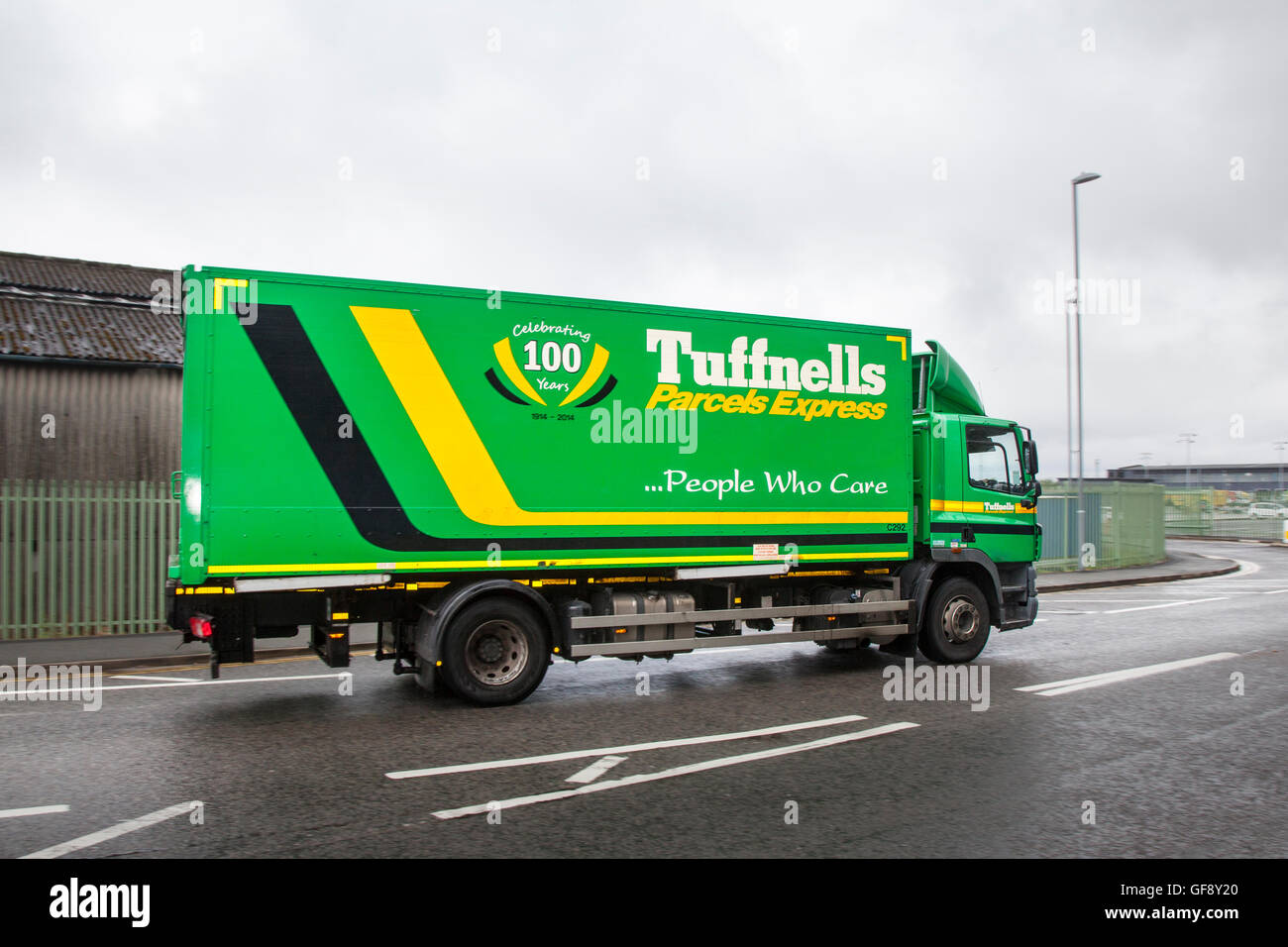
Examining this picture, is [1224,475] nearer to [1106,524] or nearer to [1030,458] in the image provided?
[1106,524]

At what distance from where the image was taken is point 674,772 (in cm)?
617

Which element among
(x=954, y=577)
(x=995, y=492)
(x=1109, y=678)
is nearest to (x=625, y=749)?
(x=954, y=577)

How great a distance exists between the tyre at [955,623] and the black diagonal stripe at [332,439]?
199 inches

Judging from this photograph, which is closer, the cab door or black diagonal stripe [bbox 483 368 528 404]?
black diagonal stripe [bbox 483 368 528 404]

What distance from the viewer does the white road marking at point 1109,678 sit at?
9023 millimetres

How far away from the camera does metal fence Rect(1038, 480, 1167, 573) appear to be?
26.1 m

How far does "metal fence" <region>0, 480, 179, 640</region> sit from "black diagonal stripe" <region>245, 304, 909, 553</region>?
7124 millimetres

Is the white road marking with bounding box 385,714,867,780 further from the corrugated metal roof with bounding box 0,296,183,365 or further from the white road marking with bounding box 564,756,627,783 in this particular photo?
the corrugated metal roof with bounding box 0,296,183,365

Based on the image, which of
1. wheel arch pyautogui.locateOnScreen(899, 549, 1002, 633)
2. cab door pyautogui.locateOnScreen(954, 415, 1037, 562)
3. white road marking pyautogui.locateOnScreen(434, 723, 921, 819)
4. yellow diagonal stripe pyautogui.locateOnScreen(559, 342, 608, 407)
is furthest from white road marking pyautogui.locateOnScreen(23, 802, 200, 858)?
cab door pyautogui.locateOnScreen(954, 415, 1037, 562)

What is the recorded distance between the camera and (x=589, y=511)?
860cm

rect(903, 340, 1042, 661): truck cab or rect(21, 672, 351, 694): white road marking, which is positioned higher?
rect(903, 340, 1042, 661): truck cab

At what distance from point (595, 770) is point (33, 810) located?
322cm

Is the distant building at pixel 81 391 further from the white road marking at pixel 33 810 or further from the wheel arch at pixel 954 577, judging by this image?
the wheel arch at pixel 954 577
